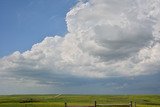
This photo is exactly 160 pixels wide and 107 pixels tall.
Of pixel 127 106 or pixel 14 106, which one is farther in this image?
pixel 14 106

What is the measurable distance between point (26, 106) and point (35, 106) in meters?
3.07

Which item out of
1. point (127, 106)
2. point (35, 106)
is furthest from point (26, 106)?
point (127, 106)

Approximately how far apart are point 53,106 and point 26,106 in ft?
28.4

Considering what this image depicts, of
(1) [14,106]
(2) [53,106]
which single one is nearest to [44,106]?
(2) [53,106]

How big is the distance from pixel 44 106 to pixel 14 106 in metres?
10.0

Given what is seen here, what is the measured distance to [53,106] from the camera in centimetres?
9406

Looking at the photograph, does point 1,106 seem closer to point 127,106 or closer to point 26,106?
point 26,106

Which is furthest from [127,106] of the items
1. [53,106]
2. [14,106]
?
[14,106]

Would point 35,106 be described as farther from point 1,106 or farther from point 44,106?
point 1,106

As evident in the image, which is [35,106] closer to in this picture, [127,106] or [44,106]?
[44,106]

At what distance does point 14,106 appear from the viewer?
3863 inches

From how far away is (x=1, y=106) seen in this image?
325 ft

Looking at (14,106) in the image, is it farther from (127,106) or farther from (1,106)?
(127,106)

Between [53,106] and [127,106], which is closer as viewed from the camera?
[127,106]
